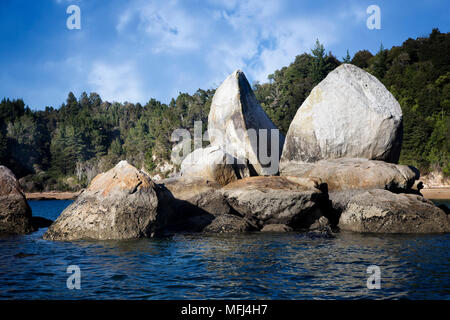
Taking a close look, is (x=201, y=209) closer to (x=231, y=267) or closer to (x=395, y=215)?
(x=231, y=267)

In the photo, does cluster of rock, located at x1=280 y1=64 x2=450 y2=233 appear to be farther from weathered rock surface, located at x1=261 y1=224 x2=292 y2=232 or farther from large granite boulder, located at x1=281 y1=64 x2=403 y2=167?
weathered rock surface, located at x1=261 y1=224 x2=292 y2=232

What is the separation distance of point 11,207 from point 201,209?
6734mm

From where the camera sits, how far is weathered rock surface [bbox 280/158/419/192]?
47.5ft

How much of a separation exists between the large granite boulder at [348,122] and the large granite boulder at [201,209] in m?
4.14

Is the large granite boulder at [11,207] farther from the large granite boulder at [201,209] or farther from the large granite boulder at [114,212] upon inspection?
the large granite boulder at [201,209]

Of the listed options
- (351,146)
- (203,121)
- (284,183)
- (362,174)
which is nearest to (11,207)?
(284,183)

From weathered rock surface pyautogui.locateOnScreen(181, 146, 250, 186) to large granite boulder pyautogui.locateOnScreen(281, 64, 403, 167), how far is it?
2.36 meters

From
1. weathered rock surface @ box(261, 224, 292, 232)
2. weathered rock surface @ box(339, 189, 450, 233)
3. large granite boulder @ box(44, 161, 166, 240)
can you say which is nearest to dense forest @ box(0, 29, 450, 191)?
weathered rock surface @ box(339, 189, 450, 233)

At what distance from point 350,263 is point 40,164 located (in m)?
75.6

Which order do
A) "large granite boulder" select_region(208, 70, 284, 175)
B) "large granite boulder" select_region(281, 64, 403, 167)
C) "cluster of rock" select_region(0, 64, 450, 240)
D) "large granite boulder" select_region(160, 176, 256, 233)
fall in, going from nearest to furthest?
"cluster of rock" select_region(0, 64, 450, 240)
"large granite boulder" select_region(160, 176, 256, 233)
"large granite boulder" select_region(281, 64, 403, 167)
"large granite boulder" select_region(208, 70, 284, 175)

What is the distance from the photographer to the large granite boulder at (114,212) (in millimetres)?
11969
